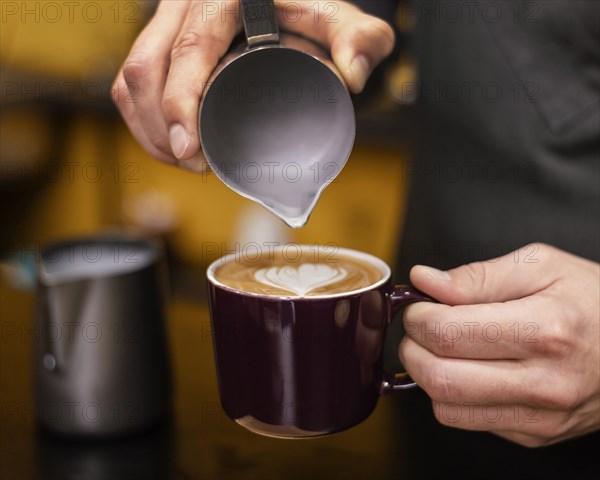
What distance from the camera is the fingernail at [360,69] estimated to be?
0.62 meters

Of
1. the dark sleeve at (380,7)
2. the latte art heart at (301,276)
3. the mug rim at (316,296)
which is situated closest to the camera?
the mug rim at (316,296)

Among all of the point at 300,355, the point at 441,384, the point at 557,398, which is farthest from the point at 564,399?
the point at 300,355

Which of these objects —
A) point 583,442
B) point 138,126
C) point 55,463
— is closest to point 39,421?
point 55,463

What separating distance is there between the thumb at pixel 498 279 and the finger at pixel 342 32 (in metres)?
0.18

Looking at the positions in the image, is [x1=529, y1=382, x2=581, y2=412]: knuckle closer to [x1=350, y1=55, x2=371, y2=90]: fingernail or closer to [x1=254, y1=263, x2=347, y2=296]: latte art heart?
[x1=254, y1=263, x2=347, y2=296]: latte art heart

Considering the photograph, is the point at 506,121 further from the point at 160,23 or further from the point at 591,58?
the point at 160,23

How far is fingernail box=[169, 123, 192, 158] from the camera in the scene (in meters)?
0.61

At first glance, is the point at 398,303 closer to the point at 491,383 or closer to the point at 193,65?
the point at 491,383

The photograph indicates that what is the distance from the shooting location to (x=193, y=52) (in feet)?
2.04

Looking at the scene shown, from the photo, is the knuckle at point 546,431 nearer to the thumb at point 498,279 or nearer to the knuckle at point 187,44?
the thumb at point 498,279

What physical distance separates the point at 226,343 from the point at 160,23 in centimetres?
32

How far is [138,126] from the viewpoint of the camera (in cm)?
76

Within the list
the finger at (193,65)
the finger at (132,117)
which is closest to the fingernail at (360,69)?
the finger at (193,65)

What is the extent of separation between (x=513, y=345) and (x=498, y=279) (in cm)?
6
